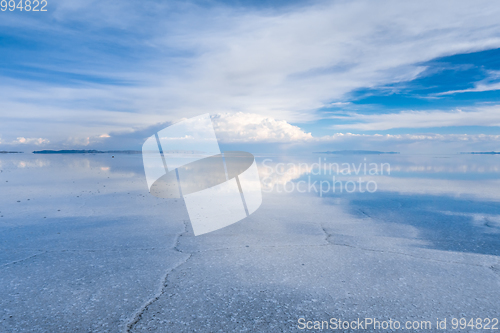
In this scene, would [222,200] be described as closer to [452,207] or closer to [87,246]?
[87,246]

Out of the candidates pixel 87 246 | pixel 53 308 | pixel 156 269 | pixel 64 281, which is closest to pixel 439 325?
pixel 156 269

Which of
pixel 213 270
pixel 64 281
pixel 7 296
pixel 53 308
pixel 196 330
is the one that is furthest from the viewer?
pixel 213 270

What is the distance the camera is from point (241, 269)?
160 inches

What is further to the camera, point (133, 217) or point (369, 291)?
point (133, 217)

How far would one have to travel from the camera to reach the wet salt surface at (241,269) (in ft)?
9.82

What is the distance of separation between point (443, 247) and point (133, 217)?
6586mm

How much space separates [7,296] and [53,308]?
27.6 inches

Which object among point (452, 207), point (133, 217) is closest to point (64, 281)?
point (133, 217)

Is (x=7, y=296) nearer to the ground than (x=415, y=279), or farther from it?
Result: farther from it

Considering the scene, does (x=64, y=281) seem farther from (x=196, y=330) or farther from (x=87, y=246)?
(x=196, y=330)

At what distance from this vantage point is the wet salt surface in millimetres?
2992

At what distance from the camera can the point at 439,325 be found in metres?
2.87

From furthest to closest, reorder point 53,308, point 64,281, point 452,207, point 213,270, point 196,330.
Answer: point 452,207
point 213,270
point 64,281
point 53,308
point 196,330

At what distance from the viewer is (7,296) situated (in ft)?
10.7
